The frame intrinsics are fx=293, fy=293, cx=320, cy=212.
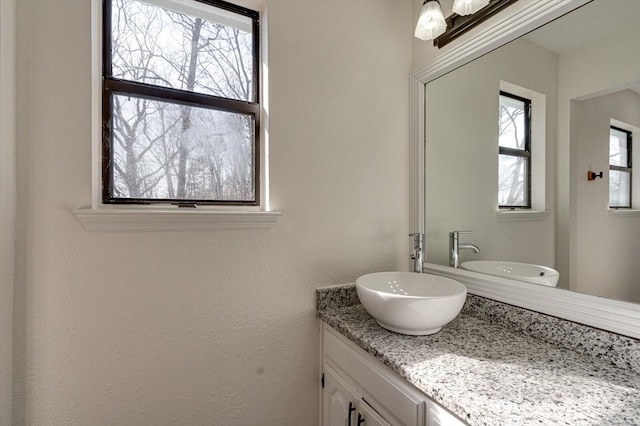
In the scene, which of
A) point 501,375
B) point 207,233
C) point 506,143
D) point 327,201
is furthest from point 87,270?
point 506,143

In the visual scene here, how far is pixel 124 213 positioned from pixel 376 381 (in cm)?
94

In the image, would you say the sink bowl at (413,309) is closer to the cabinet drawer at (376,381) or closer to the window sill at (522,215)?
the cabinet drawer at (376,381)

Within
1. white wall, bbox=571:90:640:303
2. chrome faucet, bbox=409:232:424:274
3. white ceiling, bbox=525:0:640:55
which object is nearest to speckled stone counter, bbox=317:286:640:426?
white wall, bbox=571:90:640:303

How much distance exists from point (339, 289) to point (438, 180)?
0.72 metres

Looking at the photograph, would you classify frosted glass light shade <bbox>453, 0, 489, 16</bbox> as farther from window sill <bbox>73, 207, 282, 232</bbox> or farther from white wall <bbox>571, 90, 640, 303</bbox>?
window sill <bbox>73, 207, 282, 232</bbox>

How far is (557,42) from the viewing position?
1.00m

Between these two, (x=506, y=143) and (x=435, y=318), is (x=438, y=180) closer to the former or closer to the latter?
(x=506, y=143)

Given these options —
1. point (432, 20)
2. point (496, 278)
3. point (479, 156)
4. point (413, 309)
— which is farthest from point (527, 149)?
point (413, 309)

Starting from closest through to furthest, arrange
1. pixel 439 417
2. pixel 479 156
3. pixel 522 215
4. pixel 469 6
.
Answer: pixel 439 417, pixel 469 6, pixel 522 215, pixel 479 156

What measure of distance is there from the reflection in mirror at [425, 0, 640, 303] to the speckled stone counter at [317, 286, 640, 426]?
237 mm

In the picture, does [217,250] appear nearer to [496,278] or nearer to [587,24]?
[496,278]

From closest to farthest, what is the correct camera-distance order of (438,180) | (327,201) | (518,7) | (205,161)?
1. (518,7)
2. (205,161)
3. (327,201)
4. (438,180)

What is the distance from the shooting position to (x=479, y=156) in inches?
51.1

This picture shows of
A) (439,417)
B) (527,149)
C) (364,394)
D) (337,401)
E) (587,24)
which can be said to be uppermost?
(587,24)
